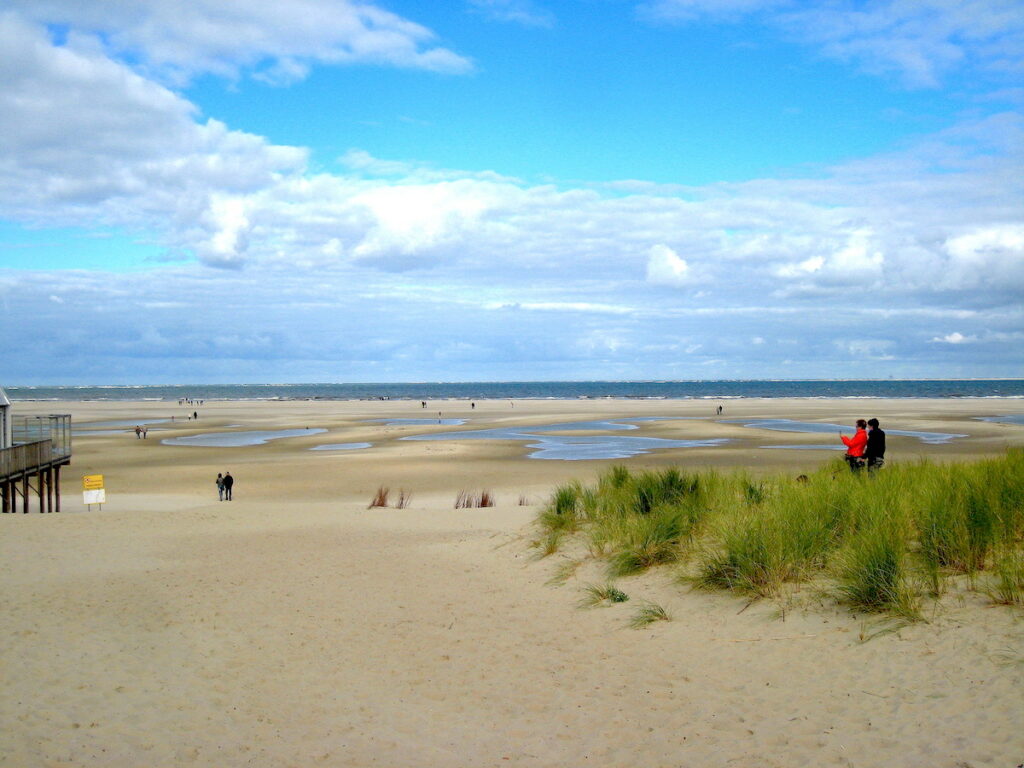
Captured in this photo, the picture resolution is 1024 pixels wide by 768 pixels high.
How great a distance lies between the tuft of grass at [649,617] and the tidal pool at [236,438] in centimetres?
3923

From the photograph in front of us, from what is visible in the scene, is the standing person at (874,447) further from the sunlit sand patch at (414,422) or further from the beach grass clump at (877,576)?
the sunlit sand patch at (414,422)

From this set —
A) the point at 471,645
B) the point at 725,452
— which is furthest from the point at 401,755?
the point at 725,452

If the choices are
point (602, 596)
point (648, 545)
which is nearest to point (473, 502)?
point (648, 545)

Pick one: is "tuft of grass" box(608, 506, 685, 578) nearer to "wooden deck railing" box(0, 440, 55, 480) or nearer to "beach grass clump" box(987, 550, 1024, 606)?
"beach grass clump" box(987, 550, 1024, 606)

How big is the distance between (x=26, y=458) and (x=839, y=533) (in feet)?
74.6

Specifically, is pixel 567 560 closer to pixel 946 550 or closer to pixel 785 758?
pixel 946 550

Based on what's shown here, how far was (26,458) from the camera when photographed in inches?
899

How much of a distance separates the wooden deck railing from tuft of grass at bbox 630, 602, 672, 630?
65.5ft

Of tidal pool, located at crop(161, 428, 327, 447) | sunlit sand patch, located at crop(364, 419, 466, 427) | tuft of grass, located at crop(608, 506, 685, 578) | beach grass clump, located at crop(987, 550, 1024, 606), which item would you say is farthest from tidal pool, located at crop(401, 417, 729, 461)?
beach grass clump, located at crop(987, 550, 1024, 606)

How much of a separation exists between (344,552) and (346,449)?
27838 millimetres

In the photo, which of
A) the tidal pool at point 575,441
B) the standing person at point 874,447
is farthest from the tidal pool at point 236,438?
the standing person at point 874,447

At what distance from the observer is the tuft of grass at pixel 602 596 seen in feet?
32.9

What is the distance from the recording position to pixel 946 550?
8688 millimetres

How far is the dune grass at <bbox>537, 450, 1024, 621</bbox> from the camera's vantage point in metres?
8.26
